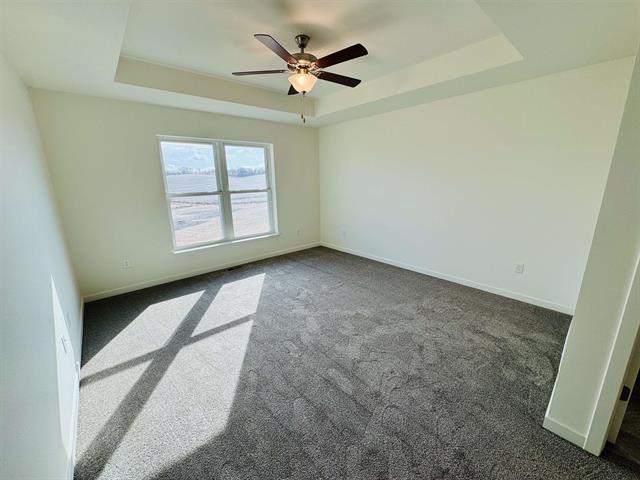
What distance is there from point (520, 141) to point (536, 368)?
227 centimetres

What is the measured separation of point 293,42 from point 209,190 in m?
2.43

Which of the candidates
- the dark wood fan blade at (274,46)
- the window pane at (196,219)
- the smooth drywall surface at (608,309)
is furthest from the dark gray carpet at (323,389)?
the dark wood fan blade at (274,46)

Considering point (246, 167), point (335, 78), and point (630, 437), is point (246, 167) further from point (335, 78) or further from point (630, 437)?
point (630, 437)

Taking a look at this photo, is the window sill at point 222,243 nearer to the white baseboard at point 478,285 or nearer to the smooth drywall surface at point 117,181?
the smooth drywall surface at point 117,181

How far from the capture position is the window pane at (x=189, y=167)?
363cm

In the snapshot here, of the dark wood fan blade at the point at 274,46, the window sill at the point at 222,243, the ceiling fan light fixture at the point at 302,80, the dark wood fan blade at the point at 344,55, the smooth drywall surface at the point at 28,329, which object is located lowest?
the window sill at the point at 222,243

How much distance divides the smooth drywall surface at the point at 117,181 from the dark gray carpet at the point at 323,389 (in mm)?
555

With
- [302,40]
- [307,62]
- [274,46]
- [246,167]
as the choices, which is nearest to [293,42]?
[302,40]

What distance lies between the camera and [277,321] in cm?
272

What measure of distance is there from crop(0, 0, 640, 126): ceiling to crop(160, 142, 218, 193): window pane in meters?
0.64

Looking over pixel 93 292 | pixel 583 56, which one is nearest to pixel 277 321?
pixel 93 292

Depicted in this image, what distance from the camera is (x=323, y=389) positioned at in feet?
6.05

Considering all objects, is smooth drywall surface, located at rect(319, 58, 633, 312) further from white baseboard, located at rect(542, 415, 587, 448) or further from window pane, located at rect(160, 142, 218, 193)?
window pane, located at rect(160, 142, 218, 193)

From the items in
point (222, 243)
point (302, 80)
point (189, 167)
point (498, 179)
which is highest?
point (302, 80)
